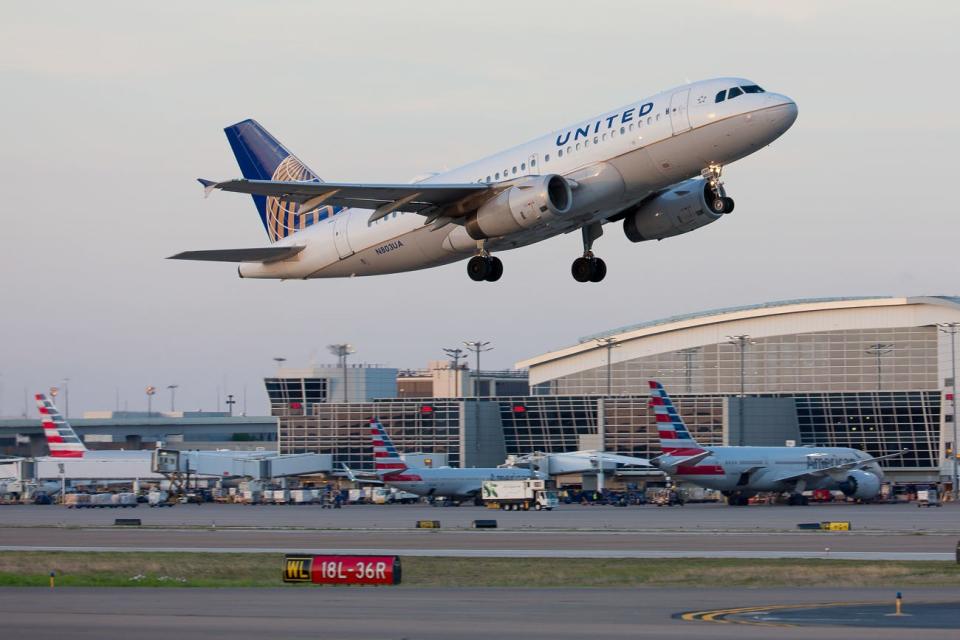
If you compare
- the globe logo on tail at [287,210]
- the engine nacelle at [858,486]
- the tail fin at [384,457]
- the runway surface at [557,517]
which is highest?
the globe logo on tail at [287,210]

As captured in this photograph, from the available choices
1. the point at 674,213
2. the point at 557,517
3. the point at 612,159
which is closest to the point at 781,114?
the point at 612,159

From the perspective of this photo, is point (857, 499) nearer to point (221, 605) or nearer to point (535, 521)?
point (535, 521)

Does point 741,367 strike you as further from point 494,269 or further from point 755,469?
point 494,269

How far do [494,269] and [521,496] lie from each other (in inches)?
1617

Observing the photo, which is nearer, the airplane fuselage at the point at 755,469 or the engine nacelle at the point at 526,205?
the engine nacelle at the point at 526,205

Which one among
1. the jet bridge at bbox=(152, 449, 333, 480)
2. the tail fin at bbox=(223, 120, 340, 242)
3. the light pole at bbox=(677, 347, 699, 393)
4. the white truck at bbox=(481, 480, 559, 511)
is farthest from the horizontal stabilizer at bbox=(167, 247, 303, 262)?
the light pole at bbox=(677, 347, 699, 393)

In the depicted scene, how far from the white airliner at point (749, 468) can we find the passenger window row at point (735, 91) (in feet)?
156

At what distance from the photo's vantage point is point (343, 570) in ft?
116

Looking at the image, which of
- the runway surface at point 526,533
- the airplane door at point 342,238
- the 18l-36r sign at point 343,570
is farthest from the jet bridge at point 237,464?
the 18l-36r sign at point 343,570

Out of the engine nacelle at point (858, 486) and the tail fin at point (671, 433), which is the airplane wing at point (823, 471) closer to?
the engine nacelle at point (858, 486)

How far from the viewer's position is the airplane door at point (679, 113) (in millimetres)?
40844

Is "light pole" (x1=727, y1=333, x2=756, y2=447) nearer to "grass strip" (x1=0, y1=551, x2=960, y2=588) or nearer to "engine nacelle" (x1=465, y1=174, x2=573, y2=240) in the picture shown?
"grass strip" (x1=0, y1=551, x2=960, y2=588)

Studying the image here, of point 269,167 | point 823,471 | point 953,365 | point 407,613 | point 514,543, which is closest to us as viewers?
point 407,613

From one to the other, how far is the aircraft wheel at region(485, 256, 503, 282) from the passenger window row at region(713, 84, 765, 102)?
1001cm
